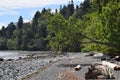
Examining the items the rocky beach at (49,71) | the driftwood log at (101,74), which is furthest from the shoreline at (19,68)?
the driftwood log at (101,74)

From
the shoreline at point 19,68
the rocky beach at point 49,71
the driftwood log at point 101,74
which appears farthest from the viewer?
the shoreline at point 19,68

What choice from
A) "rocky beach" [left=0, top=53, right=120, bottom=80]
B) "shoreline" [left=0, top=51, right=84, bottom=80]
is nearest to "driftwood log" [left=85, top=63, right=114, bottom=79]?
"rocky beach" [left=0, top=53, right=120, bottom=80]

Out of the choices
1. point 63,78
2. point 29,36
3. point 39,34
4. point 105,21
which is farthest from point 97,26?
point 29,36

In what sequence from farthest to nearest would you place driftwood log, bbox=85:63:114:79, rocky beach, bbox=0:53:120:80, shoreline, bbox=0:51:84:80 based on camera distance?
shoreline, bbox=0:51:84:80 < rocky beach, bbox=0:53:120:80 < driftwood log, bbox=85:63:114:79

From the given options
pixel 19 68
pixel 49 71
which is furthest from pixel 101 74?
pixel 19 68

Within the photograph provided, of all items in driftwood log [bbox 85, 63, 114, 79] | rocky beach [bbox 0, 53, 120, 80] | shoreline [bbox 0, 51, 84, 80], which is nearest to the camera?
driftwood log [bbox 85, 63, 114, 79]

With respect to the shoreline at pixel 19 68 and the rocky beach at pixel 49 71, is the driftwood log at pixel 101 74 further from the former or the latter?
the shoreline at pixel 19 68

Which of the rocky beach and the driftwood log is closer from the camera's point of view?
the driftwood log

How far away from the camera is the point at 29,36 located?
197625 mm

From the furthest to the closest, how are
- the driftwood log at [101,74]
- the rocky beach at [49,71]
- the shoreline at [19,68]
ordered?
the shoreline at [19,68], the rocky beach at [49,71], the driftwood log at [101,74]

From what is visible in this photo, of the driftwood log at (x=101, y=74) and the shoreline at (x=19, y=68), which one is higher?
the driftwood log at (x=101, y=74)

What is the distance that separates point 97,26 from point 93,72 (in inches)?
1202

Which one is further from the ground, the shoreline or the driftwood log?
the driftwood log

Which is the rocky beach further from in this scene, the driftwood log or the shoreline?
the driftwood log
